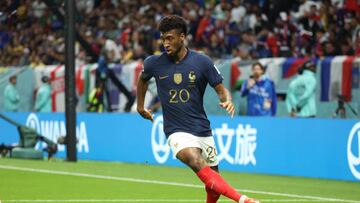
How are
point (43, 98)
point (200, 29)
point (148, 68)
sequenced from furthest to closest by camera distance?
point (43, 98) < point (200, 29) < point (148, 68)

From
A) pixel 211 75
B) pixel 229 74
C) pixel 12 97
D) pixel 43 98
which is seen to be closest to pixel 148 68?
pixel 211 75

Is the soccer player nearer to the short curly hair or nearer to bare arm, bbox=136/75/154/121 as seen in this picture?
the short curly hair

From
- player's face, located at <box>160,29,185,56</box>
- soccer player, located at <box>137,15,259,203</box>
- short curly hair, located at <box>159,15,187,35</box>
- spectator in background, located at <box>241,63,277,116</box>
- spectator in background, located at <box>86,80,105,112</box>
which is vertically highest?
short curly hair, located at <box>159,15,187,35</box>

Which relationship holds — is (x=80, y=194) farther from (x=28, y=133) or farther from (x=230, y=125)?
(x=28, y=133)

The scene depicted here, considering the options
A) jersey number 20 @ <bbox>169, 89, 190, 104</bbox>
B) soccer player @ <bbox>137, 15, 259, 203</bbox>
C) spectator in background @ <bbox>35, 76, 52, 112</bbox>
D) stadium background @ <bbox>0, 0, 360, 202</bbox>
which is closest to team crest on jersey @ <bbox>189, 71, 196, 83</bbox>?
soccer player @ <bbox>137, 15, 259, 203</bbox>

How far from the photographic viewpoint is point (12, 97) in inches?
1125

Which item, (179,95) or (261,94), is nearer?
(179,95)

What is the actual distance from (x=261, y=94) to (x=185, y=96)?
10212mm

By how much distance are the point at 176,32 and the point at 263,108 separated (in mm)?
10376

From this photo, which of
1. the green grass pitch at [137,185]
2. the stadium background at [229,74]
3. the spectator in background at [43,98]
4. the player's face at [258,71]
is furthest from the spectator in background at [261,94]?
the spectator in background at [43,98]

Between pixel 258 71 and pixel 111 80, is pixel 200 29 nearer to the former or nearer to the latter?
pixel 111 80

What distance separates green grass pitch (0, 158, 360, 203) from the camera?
45.0 feet


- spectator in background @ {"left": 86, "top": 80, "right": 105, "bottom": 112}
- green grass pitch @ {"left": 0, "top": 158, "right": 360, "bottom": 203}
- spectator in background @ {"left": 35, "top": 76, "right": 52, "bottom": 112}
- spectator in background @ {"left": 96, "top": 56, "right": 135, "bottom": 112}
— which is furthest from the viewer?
spectator in background @ {"left": 35, "top": 76, "right": 52, "bottom": 112}

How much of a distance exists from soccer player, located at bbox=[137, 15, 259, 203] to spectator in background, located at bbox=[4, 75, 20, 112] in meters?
18.8
